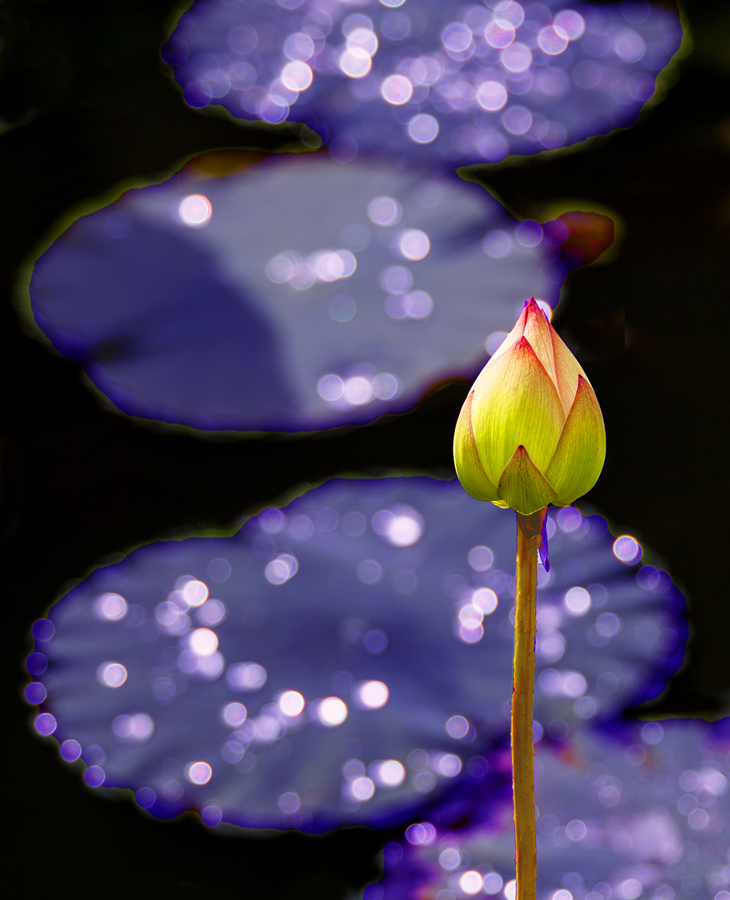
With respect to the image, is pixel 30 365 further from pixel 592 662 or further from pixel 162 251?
pixel 592 662

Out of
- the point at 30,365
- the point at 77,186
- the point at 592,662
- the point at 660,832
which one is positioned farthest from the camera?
the point at 77,186

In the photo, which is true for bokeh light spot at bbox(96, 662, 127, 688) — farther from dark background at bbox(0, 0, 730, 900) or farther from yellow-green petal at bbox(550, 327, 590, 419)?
yellow-green petal at bbox(550, 327, 590, 419)

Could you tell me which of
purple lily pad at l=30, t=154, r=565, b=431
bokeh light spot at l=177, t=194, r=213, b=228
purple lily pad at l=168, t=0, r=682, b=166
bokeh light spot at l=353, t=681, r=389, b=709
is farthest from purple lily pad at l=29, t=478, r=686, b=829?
purple lily pad at l=168, t=0, r=682, b=166

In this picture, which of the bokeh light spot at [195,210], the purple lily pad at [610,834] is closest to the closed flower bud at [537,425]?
the purple lily pad at [610,834]

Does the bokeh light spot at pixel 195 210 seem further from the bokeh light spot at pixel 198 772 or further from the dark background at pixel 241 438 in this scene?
the bokeh light spot at pixel 198 772

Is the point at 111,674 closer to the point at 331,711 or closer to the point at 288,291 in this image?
the point at 331,711

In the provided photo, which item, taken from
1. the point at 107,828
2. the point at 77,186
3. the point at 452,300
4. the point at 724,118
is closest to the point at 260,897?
the point at 107,828

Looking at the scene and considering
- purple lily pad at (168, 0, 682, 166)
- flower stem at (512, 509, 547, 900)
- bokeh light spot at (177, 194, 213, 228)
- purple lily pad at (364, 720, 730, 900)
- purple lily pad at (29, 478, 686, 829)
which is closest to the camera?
flower stem at (512, 509, 547, 900)
